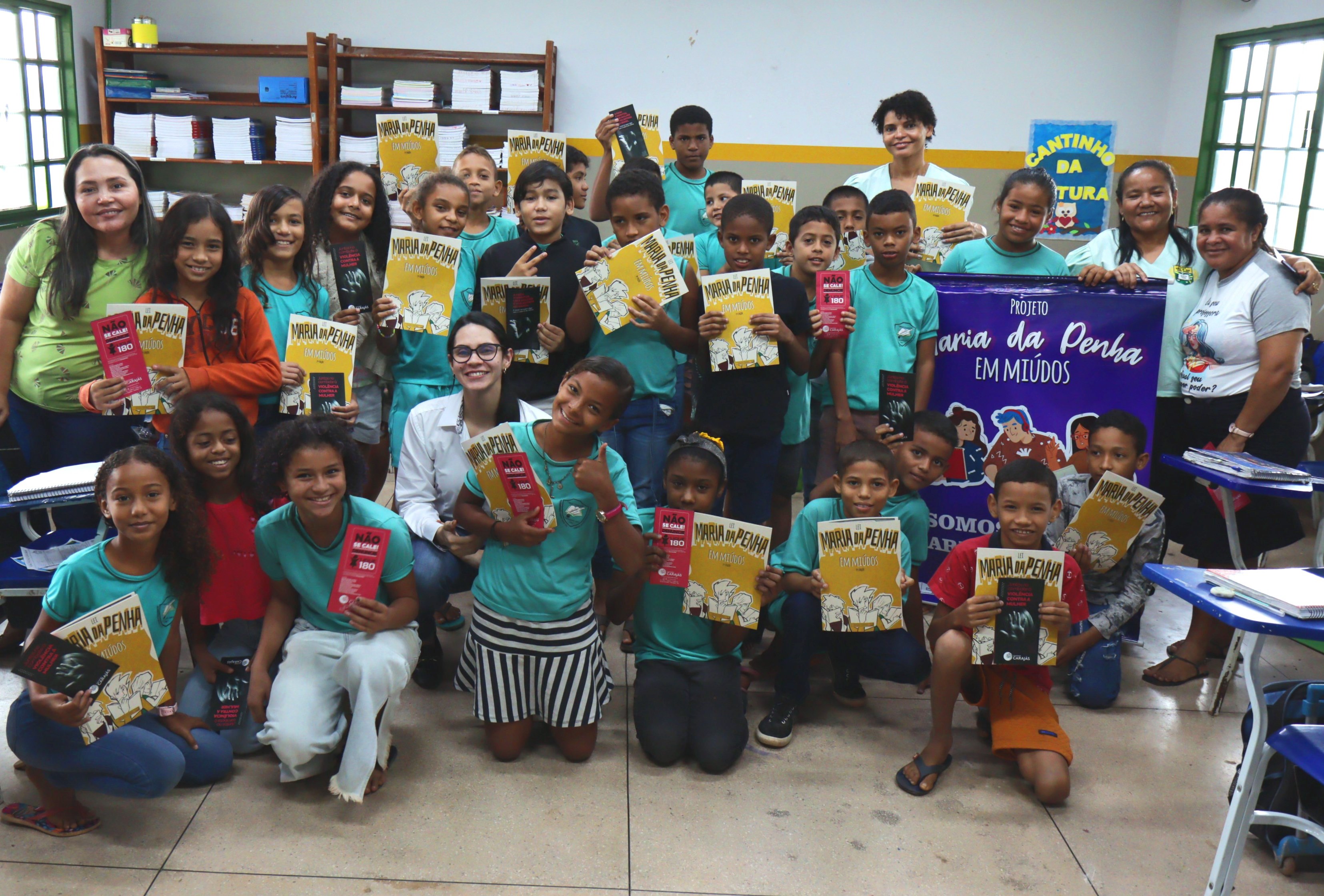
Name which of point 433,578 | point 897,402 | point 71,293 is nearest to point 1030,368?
point 897,402

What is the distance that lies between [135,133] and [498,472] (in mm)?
5491

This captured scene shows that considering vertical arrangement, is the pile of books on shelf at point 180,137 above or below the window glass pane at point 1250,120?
below

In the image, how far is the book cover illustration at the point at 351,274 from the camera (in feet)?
10.2

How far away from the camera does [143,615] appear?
6.83 ft

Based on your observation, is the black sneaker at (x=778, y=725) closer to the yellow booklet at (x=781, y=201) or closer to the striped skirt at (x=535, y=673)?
the striped skirt at (x=535, y=673)

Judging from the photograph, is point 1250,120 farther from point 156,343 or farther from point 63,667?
point 63,667

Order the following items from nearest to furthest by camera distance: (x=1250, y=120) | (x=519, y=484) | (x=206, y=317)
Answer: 1. (x=519, y=484)
2. (x=206, y=317)
3. (x=1250, y=120)

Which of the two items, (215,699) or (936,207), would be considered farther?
(936,207)

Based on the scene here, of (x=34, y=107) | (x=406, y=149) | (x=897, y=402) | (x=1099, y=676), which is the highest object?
(x=34, y=107)

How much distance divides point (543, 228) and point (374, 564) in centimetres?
134

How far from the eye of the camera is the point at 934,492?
138 inches

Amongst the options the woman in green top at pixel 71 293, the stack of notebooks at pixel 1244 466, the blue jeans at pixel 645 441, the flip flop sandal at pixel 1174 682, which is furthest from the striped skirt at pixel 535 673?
the stack of notebooks at pixel 1244 466

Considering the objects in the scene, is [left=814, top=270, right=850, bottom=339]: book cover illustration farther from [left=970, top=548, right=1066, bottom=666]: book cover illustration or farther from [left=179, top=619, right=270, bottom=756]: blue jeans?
[left=179, top=619, right=270, bottom=756]: blue jeans

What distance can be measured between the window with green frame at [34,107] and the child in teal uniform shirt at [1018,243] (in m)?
5.07
